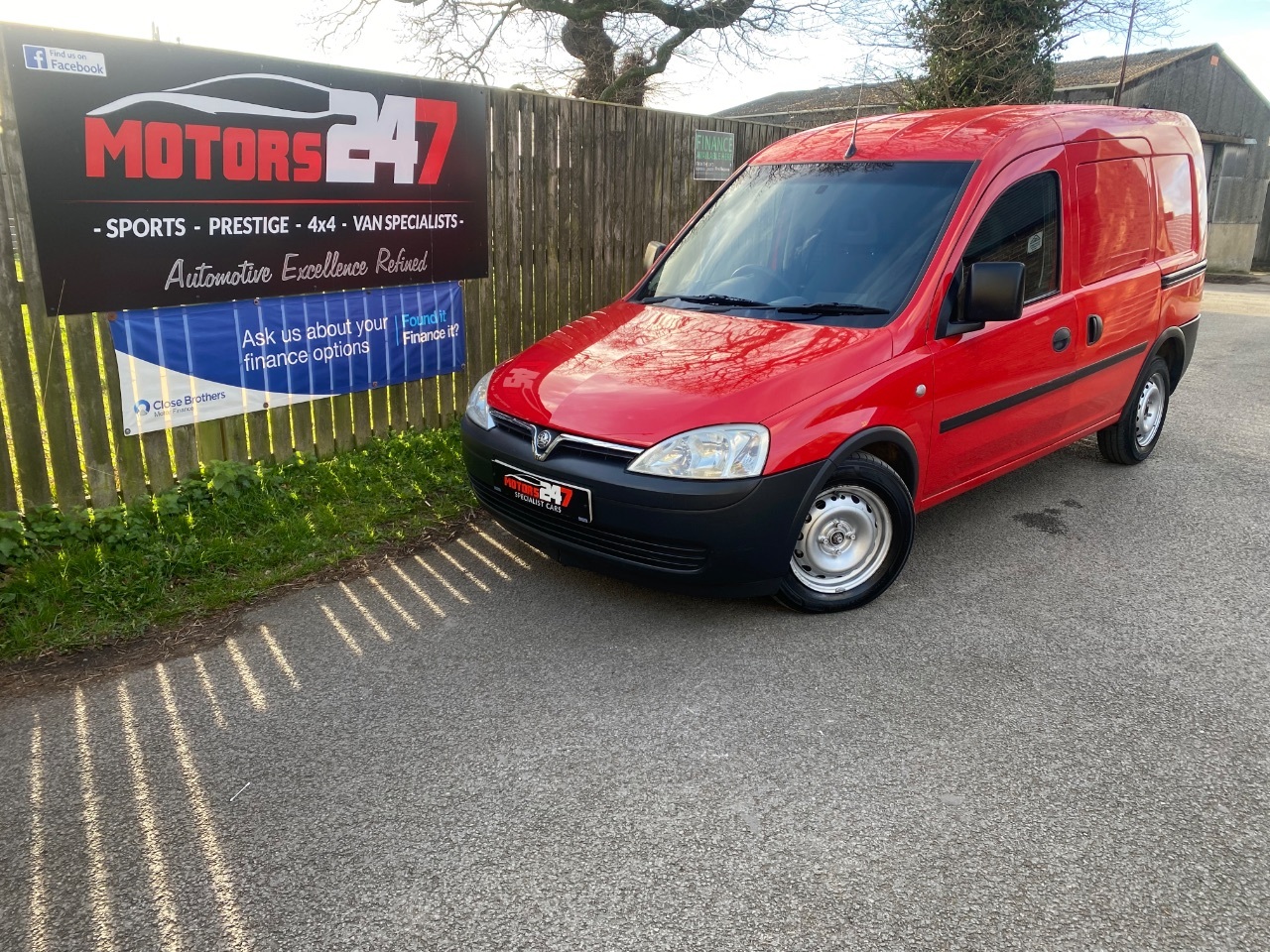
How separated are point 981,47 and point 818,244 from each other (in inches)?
514

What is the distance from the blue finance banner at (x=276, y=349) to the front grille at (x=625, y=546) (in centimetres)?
237

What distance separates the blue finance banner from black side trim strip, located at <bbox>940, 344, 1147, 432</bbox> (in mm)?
3741

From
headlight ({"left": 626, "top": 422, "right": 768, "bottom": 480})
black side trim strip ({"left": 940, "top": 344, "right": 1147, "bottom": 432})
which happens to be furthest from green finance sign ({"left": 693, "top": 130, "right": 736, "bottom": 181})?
headlight ({"left": 626, "top": 422, "right": 768, "bottom": 480})

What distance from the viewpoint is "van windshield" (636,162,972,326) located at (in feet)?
14.3

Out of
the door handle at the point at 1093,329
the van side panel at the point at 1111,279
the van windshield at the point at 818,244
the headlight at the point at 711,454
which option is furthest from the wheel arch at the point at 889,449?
the door handle at the point at 1093,329

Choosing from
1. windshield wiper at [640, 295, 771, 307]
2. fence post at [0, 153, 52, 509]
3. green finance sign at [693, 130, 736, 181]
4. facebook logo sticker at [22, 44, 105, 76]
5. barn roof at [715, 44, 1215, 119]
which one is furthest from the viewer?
barn roof at [715, 44, 1215, 119]

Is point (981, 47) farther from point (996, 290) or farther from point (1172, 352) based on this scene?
point (996, 290)

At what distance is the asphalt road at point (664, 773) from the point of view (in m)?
2.47

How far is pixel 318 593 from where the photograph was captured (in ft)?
14.6

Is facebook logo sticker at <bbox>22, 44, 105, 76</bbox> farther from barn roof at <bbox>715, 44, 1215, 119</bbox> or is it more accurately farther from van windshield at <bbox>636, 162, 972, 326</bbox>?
barn roof at <bbox>715, 44, 1215, 119</bbox>

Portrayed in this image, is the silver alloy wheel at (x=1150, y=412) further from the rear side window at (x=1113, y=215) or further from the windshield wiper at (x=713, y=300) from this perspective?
the windshield wiper at (x=713, y=300)

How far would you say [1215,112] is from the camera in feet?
77.4

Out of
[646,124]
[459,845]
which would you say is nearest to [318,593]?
[459,845]

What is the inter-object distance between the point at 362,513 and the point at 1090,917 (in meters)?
4.11
